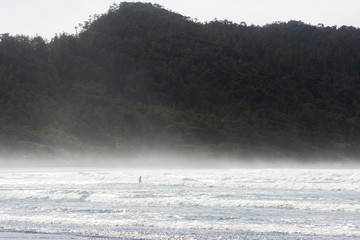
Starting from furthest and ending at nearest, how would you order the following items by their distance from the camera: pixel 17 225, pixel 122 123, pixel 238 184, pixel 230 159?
pixel 122 123 < pixel 230 159 < pixel 238 184 < pixel 17 225

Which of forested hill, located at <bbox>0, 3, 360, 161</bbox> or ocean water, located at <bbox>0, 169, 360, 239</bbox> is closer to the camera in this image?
ocean water, located at <bbox>0, 169, 360, 239</bbox>

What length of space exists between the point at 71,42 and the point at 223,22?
5671cm

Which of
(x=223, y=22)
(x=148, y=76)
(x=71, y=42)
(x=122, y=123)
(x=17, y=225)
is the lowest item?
(x=17, y=225)

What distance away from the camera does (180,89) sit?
105750 mm

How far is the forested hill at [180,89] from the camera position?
8088cm

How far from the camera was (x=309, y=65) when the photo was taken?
4692 inches

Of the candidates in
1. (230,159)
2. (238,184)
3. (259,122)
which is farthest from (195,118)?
(238,184)

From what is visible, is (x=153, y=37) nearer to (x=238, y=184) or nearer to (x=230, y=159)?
(x=230, y=159)

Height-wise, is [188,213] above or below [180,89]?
below

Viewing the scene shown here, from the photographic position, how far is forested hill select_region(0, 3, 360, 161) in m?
80.9

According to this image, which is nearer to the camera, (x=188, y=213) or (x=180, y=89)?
(x=188, y=213)

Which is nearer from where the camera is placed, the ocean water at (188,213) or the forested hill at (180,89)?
the ocean water at (188,213)

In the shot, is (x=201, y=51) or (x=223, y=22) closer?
(x=201, y=51)

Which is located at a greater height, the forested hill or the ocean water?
the forested hill
